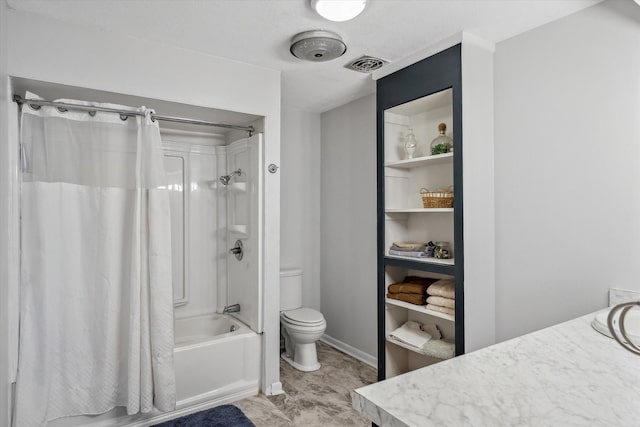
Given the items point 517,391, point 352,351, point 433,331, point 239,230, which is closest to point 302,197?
point 239,230

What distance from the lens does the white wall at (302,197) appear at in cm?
375

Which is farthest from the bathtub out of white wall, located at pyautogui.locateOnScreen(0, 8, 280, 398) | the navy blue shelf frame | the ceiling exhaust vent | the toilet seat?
the ceiling exhaust vent

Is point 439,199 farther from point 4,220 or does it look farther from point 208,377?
point 4,220

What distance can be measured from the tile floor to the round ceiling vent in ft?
7.49

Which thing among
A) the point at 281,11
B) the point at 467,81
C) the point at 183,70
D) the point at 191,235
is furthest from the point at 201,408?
the point at 467,81

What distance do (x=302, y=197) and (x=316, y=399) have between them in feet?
6.21

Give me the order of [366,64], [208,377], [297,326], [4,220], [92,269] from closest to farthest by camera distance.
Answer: [4,220], [92,269], [208,377], [366,64], [297,326]

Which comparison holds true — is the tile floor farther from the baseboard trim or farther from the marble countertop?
the marble countertop

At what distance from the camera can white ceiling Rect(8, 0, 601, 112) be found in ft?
6.24

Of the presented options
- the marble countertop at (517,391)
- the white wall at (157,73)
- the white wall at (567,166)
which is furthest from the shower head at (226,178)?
the marble countertop at (517,391)

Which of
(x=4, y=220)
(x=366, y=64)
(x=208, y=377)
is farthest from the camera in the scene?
(x=366, y=64)

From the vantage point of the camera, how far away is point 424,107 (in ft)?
8.86

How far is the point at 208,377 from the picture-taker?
2.53 m

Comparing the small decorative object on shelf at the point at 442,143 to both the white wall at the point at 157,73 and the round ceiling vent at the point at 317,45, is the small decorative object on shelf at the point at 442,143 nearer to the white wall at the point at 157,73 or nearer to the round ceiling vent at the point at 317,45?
the round ceiling vent at the point at 317,45
